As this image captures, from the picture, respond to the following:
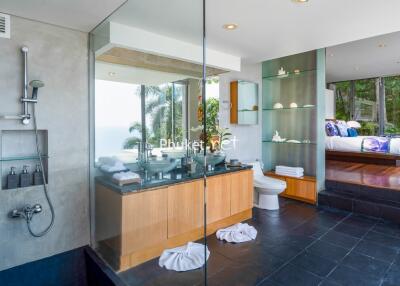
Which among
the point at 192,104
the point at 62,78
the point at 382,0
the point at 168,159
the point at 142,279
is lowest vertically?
the point at 142,279

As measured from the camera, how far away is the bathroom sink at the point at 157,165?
7.73 ft

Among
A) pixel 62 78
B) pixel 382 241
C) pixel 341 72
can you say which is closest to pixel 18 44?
pixel 62 78

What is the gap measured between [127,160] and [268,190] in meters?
2.07

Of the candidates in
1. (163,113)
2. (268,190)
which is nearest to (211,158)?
(163,113)

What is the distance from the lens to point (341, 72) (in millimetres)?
6238

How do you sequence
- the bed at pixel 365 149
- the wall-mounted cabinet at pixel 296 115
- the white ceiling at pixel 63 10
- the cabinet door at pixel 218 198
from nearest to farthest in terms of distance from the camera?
1. the white ceiling at pixel 63 10
2. the cabinet door at pixel 218 198
3. the wall-mounted cabinet at pixel 296 115
4. the bed at pixel 365 149

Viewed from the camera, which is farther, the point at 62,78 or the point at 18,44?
the point at 62,78

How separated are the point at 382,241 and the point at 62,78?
3629 millimetres

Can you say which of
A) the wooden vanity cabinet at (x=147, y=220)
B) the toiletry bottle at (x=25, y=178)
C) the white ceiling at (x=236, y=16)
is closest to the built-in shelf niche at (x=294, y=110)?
the white ceiling at (x=236, y=16)

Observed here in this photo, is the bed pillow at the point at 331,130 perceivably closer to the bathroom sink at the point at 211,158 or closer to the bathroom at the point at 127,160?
the bathroom at the point at 127,160

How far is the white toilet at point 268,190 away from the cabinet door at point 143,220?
5.57 feet

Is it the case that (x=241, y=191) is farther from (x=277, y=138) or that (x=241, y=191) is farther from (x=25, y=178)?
(x=25, y=178)

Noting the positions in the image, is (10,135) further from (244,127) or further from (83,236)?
(244,127)

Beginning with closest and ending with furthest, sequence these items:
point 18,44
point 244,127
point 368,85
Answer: point 18,44, point 244,127, point 368,85
